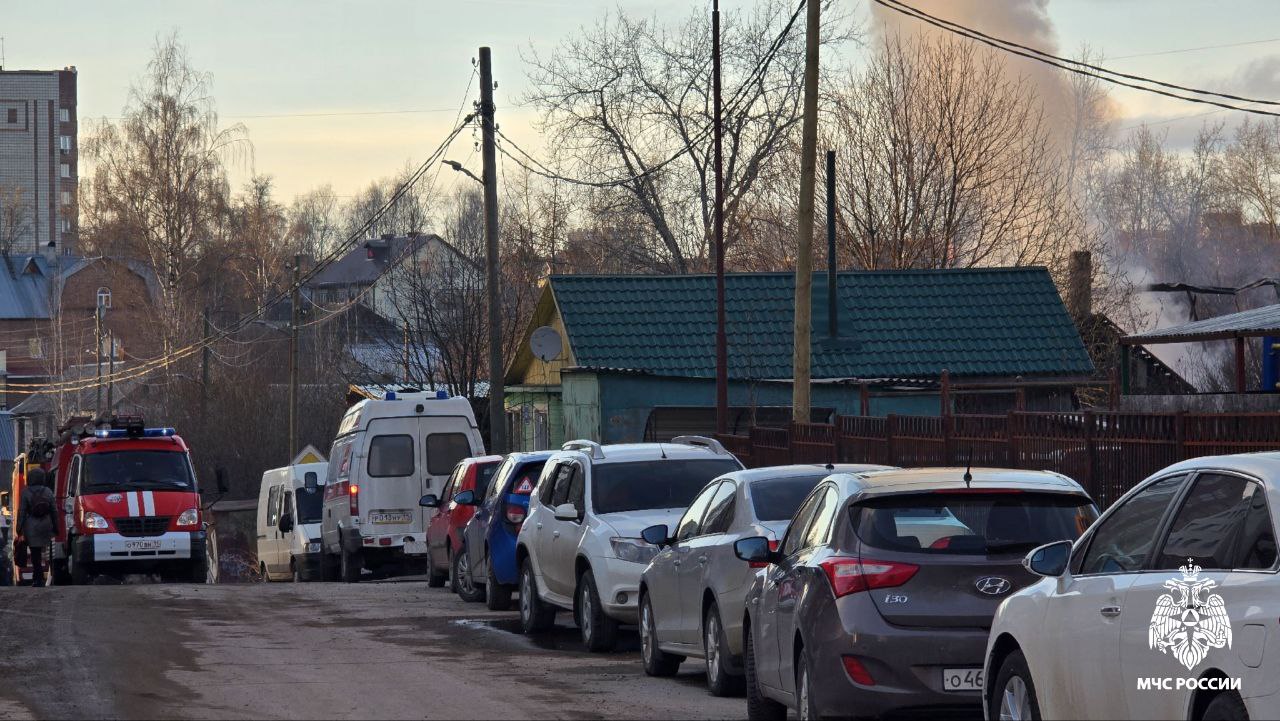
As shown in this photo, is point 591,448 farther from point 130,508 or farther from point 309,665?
point 130,508

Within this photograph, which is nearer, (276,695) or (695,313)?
(276,695)

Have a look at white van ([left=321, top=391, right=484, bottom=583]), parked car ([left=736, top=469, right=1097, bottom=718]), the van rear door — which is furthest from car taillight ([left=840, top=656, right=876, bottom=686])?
the van rear door

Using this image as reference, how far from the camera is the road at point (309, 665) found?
419 inches

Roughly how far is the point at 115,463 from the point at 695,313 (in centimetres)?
1117

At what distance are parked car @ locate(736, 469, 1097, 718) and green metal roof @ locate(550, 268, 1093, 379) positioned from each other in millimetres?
21952

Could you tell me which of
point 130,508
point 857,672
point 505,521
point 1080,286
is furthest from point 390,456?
point 1080,286

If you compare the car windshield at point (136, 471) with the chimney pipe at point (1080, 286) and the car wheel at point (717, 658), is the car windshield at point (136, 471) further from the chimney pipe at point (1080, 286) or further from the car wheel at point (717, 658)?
the chimney pipe at point (1080, 286)

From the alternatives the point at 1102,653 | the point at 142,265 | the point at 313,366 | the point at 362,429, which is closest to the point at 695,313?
the point at 362,429

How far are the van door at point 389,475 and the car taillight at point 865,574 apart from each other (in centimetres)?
1679

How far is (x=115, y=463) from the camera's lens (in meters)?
28.0

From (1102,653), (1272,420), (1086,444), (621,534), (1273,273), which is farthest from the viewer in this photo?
(1273,273)

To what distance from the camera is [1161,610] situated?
5.95 m

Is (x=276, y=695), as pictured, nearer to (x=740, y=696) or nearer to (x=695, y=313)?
(x=740, y=696)

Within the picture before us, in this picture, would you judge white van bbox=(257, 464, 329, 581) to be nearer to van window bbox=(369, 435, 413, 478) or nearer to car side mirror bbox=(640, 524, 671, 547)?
van window bbox=(369, 435, 413, 478)
